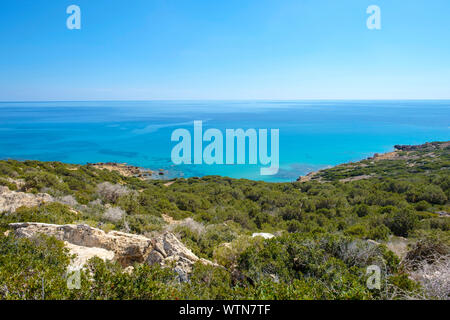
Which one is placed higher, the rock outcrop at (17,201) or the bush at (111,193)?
the rock outcrop at (17,201)

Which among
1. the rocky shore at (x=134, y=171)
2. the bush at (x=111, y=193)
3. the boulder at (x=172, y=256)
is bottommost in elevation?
the rocky shore at (x=134, y=171)

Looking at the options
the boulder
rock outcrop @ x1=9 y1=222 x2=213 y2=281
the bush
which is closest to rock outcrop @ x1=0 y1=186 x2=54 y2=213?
rock outcrop @ x1=9 y1=222 x2=213 y2=281

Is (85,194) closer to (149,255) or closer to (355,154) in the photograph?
(149,255)

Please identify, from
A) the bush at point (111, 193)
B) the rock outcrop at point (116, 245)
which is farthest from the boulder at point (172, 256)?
the bush at point (111, 193)

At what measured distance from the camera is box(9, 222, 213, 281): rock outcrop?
5.70 m

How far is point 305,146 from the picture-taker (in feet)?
174

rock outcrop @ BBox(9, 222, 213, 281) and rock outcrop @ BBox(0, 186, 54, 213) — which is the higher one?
rock outcrop @ BBox(0, 186, 54, 213)

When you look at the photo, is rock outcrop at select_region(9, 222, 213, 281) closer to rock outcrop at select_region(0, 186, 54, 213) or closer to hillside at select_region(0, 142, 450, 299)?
hillside at select_region(0, 142, 450, 299)

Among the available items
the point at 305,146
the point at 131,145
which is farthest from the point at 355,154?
the point at 131,145

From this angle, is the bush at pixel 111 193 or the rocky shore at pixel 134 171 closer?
the bush at pixel 111 193

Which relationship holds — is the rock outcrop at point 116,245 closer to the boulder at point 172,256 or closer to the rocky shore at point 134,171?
the boulder at point 172,256

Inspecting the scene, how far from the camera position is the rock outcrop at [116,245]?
5695 mm

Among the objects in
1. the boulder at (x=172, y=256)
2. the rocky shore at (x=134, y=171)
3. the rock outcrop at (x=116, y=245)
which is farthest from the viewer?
the rocky shore at (x=134, y=171)

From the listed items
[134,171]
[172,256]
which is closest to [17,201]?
[172,256]
